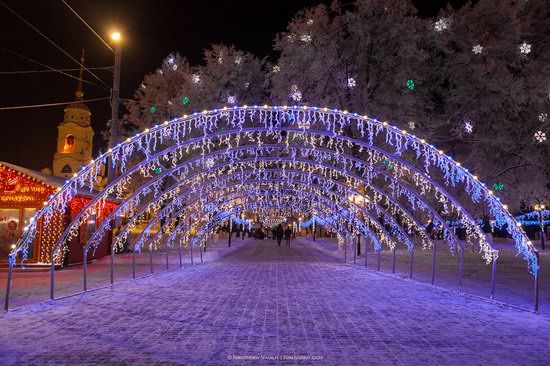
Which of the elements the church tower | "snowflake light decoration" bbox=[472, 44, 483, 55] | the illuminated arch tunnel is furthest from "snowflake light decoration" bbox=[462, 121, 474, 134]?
the church tower

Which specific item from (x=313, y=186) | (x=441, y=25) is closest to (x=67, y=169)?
(x=313, y=186)

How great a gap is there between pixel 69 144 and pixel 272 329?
80.7m

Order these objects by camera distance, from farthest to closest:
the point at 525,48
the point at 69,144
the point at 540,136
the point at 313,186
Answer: the point at 69,144 < the point at 313,186 < the point at 525,48 < the point at 540,136

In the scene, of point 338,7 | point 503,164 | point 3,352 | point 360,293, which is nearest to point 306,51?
point 338,7

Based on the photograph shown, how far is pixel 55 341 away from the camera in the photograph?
6.91 meters

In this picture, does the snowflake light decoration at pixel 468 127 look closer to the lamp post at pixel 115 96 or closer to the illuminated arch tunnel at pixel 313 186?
the illuminated arch tunnel at pixel 313 186

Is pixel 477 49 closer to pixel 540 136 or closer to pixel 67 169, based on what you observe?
pixel 540 136

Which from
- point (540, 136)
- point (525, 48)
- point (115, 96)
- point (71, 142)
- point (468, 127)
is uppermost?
point (71, 142)

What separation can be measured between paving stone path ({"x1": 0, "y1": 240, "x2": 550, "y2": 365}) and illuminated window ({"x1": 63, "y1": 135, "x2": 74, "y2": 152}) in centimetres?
7438

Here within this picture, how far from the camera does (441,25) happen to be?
23500 millimetres

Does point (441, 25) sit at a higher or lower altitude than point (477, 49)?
higher

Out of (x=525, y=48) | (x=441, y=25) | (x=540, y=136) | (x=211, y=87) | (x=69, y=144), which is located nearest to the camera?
(x=540, y=136)

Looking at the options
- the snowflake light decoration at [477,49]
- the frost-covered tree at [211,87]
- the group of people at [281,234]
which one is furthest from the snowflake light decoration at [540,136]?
the group of people at [281,234]

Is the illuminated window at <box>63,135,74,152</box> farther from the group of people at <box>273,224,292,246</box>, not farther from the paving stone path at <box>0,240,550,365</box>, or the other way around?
the paving stone path at <box>0,240,550,365</box>
